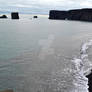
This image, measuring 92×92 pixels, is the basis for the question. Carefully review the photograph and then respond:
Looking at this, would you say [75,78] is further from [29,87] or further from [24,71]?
[24,71]

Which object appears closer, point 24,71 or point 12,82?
point 12,82

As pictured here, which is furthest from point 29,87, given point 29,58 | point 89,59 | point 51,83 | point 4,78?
point 89,59

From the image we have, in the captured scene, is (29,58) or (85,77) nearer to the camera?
(85,77)

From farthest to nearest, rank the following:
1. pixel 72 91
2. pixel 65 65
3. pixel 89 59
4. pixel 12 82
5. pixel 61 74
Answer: pixel 89 59
pixel 65 65
pixel 61 74
pixel 12 82
pixel 72 91

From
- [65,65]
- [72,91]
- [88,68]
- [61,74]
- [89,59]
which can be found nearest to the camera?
[72,91]

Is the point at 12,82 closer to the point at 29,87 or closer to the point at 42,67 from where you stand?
the point at 29,87

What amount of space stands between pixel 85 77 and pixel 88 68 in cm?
279

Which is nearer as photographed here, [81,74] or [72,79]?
[72,79]

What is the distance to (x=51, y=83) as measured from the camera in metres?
15.2

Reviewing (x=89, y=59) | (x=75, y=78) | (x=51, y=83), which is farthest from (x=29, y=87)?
(x=89, y=59)

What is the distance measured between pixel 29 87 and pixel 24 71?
4.31m

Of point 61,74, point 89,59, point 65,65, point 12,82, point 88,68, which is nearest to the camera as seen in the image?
point 12,82

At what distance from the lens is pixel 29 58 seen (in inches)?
941

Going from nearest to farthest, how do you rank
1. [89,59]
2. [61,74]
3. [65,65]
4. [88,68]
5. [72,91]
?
[72,91]
[61,74]
[88,68]
[65,65]
[89,59]
